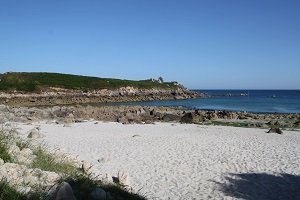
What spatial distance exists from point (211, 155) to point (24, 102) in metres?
61.0

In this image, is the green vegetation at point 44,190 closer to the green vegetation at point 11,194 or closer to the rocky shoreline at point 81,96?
the green vegetation at point 11,194

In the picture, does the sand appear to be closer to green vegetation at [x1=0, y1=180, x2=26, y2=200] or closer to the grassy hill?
green vegetation at [x1=0, y1=180, x2=26, y2=200]

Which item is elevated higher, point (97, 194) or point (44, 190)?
point (44, 190)

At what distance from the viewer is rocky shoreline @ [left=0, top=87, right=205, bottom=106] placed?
75938 mm

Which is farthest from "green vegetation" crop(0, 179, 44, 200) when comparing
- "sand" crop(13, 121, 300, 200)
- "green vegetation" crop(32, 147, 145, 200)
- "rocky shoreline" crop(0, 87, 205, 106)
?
"rocky shoreline" crop(0, 87, 205, 106)

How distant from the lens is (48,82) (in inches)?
3809

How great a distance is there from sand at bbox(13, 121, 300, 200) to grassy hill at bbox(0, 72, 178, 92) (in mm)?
65373

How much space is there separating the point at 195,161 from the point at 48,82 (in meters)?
83.9

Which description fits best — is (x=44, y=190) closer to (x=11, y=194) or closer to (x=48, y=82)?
(x=11, y=194)

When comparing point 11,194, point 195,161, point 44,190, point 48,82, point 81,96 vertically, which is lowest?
point 81,96

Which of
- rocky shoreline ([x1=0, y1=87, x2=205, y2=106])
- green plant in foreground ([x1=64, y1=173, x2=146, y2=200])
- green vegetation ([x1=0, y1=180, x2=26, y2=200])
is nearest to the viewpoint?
green vegetation ([x1=0, y1=180, x2=26, y2=200])

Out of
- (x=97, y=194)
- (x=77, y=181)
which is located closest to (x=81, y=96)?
(x=77, y=181)

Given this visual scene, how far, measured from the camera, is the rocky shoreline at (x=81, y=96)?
75938 millimetres

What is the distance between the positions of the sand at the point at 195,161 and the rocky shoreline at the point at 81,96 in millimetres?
51202
